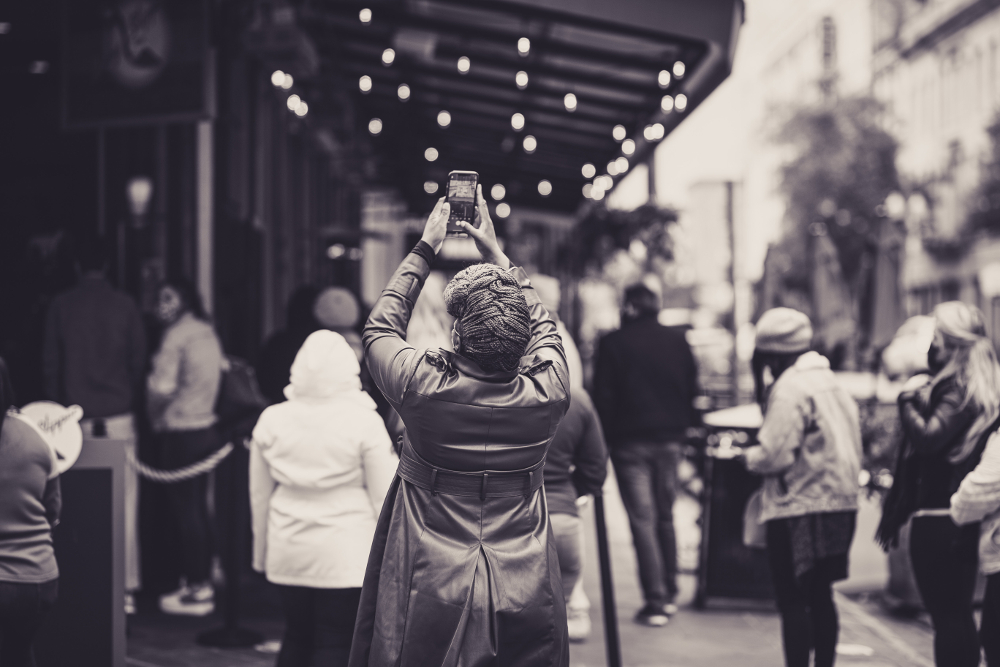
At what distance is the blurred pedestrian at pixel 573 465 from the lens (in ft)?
16.5

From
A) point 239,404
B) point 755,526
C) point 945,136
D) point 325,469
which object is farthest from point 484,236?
point 945,136

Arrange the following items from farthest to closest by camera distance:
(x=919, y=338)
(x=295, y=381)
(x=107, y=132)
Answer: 1. (x=107, y=132)
2. (x=919, y=338)
3. (x=295, y=381)

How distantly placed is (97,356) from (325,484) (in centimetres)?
312

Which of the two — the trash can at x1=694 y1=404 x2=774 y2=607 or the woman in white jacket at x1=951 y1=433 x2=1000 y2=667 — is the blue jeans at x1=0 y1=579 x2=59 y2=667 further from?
the trash can at x1=694 y1=404 x2=774 y2=607

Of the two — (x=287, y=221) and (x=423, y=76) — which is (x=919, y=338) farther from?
(x=287, y=221)

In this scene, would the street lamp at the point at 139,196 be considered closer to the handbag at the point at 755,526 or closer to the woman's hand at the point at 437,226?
the handbag at the point at 755,526

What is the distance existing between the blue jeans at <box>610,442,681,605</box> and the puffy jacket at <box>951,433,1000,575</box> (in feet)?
8.81

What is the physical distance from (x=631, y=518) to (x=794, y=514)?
2116 millimetres

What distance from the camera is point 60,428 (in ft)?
15.2

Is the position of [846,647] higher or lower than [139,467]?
lower

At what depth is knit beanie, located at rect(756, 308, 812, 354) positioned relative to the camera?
5074 mm

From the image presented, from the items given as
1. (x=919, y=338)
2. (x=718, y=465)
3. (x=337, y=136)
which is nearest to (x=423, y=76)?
(x=337, y=136)

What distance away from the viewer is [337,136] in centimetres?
1205

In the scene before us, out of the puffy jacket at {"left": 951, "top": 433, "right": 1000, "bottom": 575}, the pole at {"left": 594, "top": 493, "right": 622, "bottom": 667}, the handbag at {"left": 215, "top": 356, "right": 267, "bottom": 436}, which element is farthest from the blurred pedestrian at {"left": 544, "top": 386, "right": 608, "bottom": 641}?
the handbag at {"left": 215, "top": 356, "right": 267, "bottom": 436}
